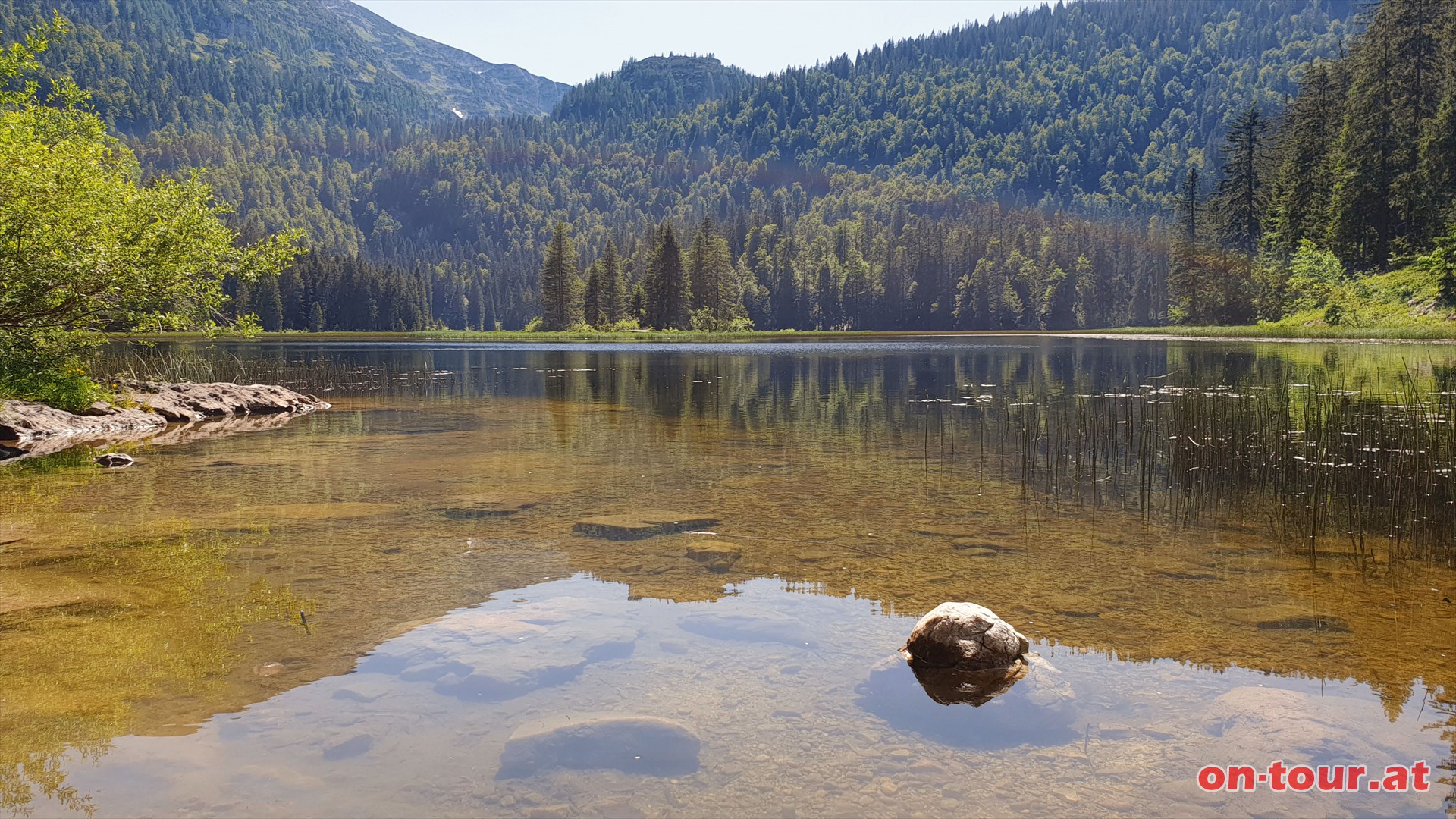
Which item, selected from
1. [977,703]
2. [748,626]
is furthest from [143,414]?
[977,703]

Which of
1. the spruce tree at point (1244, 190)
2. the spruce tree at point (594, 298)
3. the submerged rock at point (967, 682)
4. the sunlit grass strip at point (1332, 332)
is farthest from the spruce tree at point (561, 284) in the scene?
the submerged rock at point (967, 682)

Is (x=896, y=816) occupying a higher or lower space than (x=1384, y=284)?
lower

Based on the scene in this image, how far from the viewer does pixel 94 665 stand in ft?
23.9

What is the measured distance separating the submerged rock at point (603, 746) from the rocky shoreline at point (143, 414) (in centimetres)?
2079

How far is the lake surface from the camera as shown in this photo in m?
5.57

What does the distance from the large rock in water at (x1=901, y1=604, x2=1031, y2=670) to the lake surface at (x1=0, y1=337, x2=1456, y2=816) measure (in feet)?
1.04

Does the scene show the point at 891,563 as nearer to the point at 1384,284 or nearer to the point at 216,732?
the point at 216,732

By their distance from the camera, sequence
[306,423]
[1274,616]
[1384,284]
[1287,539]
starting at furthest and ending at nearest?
1. [1384,284]
2. [306,423]
3. [1287,539]
4. [1274,616]

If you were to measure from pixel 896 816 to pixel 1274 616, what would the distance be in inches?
213

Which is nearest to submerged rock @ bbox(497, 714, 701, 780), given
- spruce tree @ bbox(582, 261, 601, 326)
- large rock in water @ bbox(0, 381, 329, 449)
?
large rock in water @ bbox(0, 381, 329, 449)

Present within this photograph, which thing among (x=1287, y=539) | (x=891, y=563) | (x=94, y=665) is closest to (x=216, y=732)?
(x=94, y=665)

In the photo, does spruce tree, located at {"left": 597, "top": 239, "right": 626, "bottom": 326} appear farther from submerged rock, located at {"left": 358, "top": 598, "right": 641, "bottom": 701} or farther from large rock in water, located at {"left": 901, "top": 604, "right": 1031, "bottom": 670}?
large rock in water, located at {"left": 901, "top": 604, "right": 1031, "bottom": 670}

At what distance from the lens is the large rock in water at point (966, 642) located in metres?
7.25

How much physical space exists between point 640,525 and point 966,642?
641 centimetres
